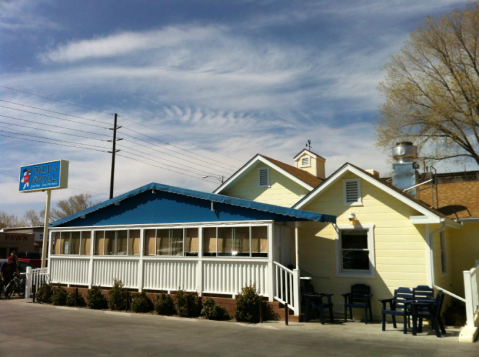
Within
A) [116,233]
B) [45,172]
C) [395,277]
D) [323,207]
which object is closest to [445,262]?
[395,277]

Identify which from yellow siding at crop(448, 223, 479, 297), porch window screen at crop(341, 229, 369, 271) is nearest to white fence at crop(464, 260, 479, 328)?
porch window screen at crop(341, 229, 369, 271)

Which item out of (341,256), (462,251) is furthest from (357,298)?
(462,251)

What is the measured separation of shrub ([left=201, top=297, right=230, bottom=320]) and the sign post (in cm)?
998

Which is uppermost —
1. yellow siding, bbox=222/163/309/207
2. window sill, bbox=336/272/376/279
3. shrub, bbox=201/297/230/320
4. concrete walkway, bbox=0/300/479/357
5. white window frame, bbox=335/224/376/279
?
yellow siding, bbox=222/163/309/207

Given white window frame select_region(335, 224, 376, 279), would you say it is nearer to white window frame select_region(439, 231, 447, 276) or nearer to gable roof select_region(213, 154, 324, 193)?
white window frame select_region(439, 231, 447, 276)

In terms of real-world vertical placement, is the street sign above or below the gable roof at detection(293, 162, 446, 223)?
above

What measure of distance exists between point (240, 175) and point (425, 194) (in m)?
7.71

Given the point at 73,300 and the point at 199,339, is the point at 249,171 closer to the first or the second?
the point at 73,300

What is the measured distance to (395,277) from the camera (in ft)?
41.6

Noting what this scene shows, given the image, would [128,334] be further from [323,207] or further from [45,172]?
[45,172]

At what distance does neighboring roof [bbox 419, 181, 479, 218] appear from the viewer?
14.9 metres

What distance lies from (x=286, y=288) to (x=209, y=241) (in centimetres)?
307

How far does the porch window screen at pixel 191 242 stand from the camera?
13898 mm

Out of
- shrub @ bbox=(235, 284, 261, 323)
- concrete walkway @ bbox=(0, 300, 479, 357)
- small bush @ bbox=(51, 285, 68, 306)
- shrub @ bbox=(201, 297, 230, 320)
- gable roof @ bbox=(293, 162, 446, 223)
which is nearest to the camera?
concrete walkway @ bbox=(0, 300, 479, 357)
